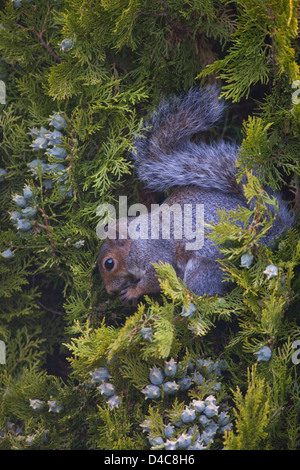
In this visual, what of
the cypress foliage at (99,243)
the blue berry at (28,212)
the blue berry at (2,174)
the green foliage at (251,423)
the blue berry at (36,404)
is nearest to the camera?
the green foliage at (251,423)

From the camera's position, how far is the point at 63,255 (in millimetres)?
1372

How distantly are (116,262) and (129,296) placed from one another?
0.13 metres

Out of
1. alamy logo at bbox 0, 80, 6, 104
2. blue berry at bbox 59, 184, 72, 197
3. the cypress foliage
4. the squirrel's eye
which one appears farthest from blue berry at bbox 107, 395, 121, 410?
alamy logo at bbox 0, 80, 6, 104

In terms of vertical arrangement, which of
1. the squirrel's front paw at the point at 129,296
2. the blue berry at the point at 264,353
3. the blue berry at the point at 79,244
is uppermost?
the blue berry at the point at 79,244

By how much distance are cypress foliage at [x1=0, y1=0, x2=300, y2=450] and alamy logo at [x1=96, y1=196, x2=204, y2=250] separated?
4cm

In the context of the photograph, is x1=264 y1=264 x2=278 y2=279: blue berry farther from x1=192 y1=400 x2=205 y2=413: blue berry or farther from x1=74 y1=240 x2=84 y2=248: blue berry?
x1=74 y1=240 x2=84 y2=248: blue berry

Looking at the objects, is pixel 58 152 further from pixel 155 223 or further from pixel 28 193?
pixel 155 223

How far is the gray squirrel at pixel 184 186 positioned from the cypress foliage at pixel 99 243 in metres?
0.06

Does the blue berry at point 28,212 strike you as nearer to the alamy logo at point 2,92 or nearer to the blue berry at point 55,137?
the blue berry at point 55,137

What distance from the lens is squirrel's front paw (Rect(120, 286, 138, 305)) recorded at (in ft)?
4.75

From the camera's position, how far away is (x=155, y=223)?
149 centimetres

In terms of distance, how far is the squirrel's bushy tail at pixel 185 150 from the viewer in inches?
53.3

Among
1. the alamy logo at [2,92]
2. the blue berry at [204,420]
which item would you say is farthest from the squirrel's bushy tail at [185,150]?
the blue berry at [204,420]
